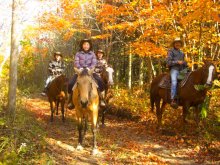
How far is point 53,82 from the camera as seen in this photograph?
1388cm

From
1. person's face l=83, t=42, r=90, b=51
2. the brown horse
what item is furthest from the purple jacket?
the brown horse

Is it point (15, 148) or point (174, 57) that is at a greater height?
point (174, 57)

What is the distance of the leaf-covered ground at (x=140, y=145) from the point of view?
24.9 ft

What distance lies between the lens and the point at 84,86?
795 cm

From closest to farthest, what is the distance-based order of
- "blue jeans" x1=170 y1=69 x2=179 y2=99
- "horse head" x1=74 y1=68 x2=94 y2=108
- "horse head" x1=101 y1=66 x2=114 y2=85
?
"horse head" x1=74 y1=68 x2=94 y2=108
"blue jeans" x1=170 y1=69 x2=179 y2=99
"horse head" x1=101 y1=66 x2=114 y2=85

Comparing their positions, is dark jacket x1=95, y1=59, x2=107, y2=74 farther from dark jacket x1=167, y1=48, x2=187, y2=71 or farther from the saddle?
dark jacket x1=167, y1=48, x2=187, y2=71

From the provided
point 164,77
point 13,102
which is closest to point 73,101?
point 13,102

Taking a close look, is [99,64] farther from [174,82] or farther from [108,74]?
[174,82]

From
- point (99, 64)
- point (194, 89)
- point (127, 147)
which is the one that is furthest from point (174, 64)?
point (99, 64)

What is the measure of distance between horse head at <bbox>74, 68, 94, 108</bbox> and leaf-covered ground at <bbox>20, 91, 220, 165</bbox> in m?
1.44

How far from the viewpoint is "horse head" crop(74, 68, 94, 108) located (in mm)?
7848

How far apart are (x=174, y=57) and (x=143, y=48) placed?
365 cm

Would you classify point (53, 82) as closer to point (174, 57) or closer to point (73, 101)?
point (73, 101)

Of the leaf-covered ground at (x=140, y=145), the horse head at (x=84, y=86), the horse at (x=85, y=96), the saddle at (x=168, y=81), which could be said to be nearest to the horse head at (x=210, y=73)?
the saddle at (x=168, y=81)
